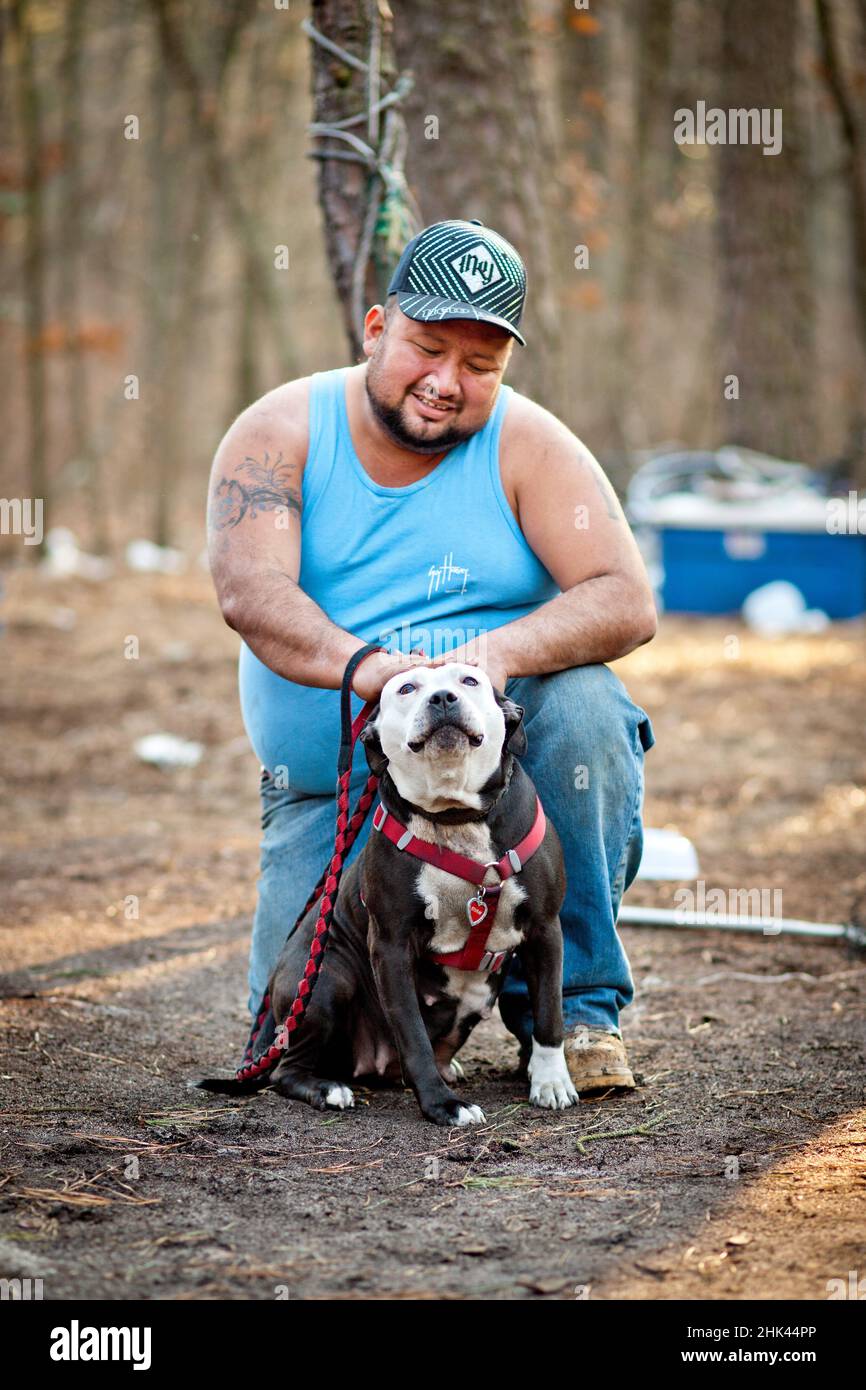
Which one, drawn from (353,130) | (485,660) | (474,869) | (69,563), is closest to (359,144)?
(353,130)

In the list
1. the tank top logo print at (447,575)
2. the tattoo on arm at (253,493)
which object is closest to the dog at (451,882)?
the tank top logo print at (447,575)

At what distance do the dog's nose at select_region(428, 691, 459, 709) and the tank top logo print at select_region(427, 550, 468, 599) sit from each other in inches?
27.0

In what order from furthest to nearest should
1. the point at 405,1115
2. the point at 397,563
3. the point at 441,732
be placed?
the point at 397,563, the point at 405,1115, the point at 441,732

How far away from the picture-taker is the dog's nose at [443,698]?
9.61ft

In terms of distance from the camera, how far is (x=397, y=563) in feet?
11.8

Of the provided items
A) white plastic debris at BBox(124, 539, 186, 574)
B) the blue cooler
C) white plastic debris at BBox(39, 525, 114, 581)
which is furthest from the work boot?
white plastic debris at BBox(124, 539, 186, 574)

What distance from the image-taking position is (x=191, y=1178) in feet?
9.12

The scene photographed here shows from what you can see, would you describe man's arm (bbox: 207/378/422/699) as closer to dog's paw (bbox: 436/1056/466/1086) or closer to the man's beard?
the man's beard

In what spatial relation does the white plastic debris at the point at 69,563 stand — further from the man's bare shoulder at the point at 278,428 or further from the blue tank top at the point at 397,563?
the blue tank top at the point at 397,563

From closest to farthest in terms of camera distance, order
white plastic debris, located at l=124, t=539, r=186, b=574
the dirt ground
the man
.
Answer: the dirt ground < the man < white plastic debris, located at l=124, t=539, r=186, b=574

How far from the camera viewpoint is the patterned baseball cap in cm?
338

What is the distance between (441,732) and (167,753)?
4850 millimetres

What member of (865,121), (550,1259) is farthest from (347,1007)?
(865,121)

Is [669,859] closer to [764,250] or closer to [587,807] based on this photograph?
[587,807]
